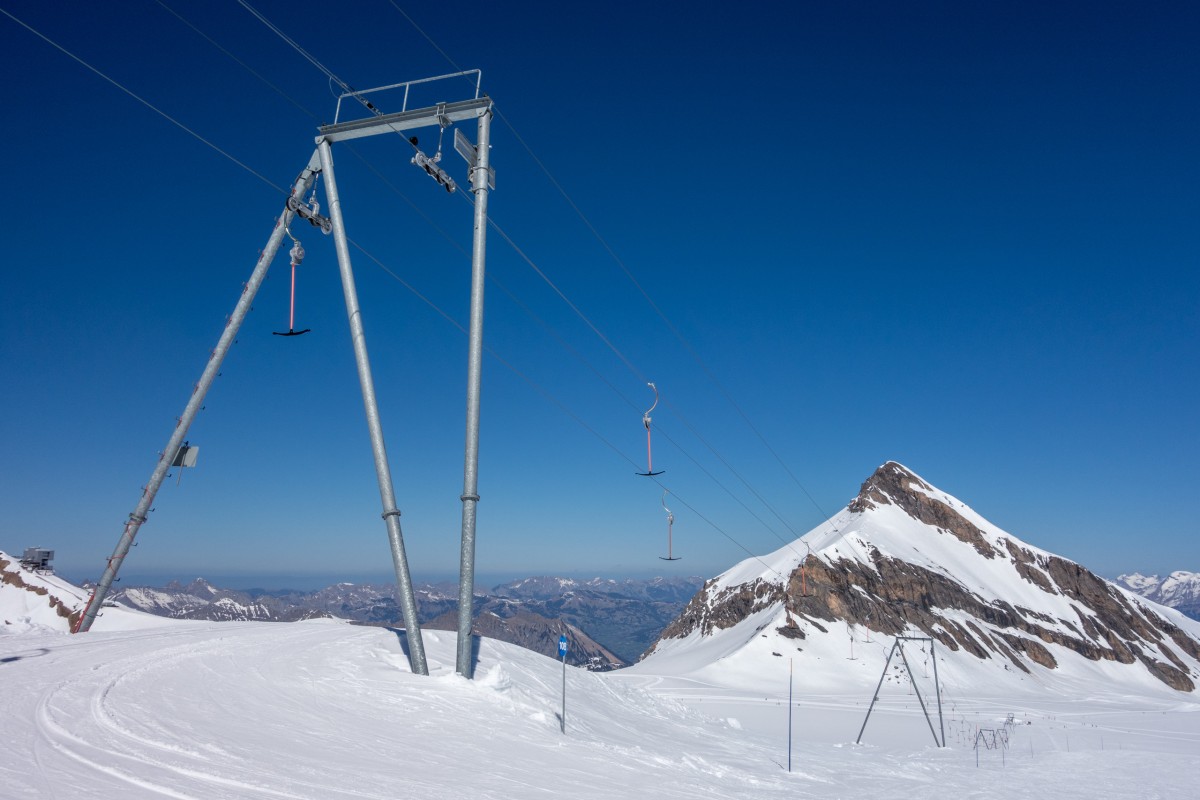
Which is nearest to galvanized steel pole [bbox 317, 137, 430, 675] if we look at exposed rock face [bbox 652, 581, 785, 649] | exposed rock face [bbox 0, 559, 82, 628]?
exposed rock face [bbox 0, 559, 82, 628]

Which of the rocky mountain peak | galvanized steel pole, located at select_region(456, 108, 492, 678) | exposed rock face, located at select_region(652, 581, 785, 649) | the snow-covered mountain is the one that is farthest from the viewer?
the rocky mountain peak

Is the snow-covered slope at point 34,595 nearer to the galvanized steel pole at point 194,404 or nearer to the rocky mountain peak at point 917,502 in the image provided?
the galvanized steel pole at point 194,404

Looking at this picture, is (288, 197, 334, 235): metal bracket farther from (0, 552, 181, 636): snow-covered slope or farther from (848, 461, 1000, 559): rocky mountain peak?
(848, 461, 1000, 559): rocky mountain peak

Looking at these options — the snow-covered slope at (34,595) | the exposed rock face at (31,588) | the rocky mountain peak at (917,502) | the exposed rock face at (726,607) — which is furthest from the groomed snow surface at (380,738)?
the rocky mountain peak at (917,502)

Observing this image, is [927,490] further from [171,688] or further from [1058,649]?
[171,688]

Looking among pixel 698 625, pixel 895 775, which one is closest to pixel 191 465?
pixel 895 775

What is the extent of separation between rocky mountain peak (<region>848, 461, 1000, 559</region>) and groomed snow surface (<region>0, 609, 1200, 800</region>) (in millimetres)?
113128

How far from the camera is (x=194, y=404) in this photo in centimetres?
2311

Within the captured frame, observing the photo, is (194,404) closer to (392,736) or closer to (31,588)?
(392,736)

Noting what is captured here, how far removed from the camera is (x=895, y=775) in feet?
78.6

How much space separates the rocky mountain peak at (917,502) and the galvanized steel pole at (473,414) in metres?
136

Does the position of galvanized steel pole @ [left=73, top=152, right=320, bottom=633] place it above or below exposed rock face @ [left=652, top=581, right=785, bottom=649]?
above

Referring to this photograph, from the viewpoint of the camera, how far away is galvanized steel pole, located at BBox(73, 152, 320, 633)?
73.1ft

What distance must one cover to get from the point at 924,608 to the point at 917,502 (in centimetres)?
4677
